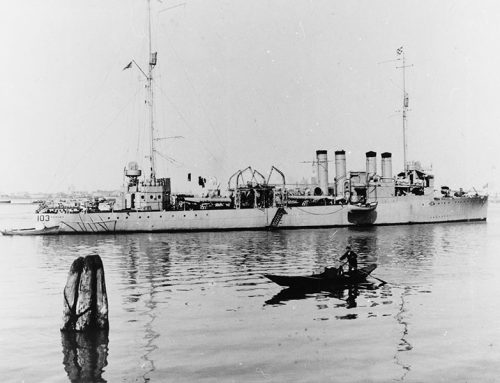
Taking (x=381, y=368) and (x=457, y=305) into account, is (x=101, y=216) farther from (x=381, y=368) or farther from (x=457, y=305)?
(x=381, y=368)

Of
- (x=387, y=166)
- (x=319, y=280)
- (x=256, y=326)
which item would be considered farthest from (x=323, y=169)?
(x=256, y=326)

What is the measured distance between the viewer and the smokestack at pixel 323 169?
204ft

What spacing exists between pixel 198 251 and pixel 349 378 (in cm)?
2528

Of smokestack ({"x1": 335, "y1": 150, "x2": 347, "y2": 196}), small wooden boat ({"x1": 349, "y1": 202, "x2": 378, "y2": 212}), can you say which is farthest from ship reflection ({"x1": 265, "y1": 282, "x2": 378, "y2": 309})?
smokestack ({"x1": 335, "y1": 150, "x2": 347, "y2": 196})

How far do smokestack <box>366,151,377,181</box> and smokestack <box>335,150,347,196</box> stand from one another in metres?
A: 2.84

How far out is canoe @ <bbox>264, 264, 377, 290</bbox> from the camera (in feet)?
60.3

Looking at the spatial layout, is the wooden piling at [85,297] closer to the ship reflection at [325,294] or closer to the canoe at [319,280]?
the ship reflection at [325,294]

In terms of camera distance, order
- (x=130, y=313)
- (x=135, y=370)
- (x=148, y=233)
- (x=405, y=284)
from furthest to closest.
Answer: (x=148, y=233) → (x=405, y=284) → (x=130, y=313) → (x=135, y=370)

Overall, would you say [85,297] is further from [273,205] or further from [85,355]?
[273,205]

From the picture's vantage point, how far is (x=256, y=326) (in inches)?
551

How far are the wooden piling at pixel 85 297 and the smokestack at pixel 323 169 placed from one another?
164 feet

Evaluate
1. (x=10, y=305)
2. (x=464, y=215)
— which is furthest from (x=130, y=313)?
(x=464, y=215)

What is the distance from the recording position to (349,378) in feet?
32.8

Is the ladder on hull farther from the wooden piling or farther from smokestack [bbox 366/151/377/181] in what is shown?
the wooden piling
